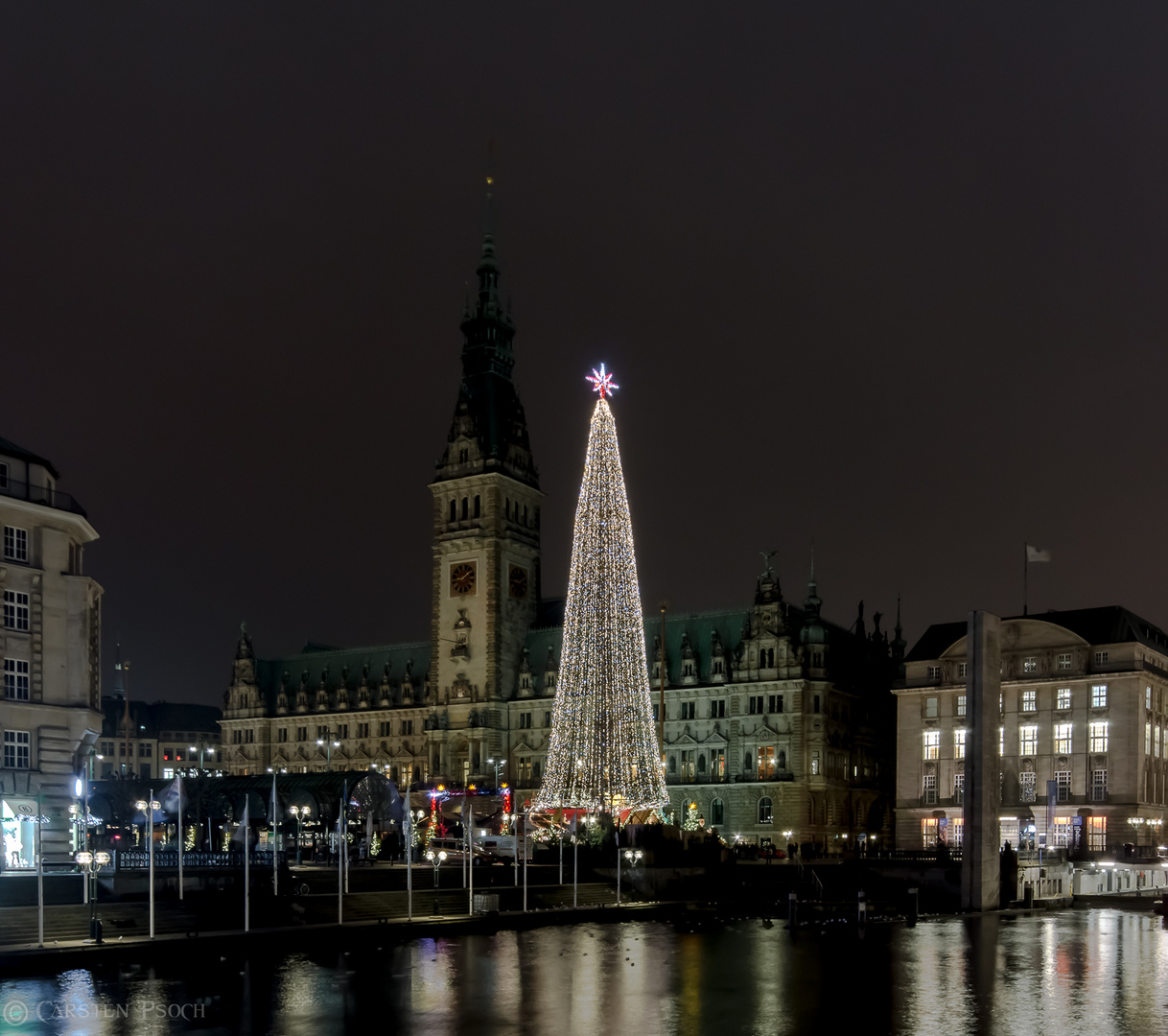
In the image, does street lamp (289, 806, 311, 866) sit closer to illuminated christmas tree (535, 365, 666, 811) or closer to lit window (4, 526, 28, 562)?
illuminated christmas tree (535, 365, 666, 811)

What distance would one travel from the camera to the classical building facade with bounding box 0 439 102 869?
66.8m

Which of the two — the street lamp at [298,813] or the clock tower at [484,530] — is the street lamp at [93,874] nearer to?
the street lamp at [298,813]

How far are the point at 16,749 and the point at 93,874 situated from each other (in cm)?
1781

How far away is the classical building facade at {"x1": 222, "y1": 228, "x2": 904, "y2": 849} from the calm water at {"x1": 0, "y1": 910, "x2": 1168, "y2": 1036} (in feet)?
239

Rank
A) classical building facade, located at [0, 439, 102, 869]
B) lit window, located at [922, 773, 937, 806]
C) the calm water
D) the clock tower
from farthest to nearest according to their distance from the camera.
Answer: the clock tower, lit window, located at [922, 773, 937, 806], classical building facade, located at [0, 439, 102, 869], the calm water

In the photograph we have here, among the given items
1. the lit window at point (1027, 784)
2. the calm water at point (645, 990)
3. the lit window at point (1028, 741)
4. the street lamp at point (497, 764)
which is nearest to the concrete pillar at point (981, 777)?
the calm water at point (645, 990)

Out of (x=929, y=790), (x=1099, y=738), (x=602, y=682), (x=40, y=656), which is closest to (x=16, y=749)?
(x=40, y=656)

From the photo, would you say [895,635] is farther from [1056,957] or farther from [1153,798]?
[1056,957]

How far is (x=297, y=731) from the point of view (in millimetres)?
164500

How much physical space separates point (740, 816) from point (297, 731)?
6071 centimetres

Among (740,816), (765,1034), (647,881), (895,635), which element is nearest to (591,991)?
(765,1034)

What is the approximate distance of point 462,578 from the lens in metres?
146

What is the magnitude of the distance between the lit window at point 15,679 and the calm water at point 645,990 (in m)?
27.1

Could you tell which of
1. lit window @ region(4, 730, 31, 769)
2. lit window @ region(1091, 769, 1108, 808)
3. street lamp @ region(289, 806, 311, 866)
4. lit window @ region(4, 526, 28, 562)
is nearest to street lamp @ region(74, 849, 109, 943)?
lit window @ region(4, 730, 31, 769)
